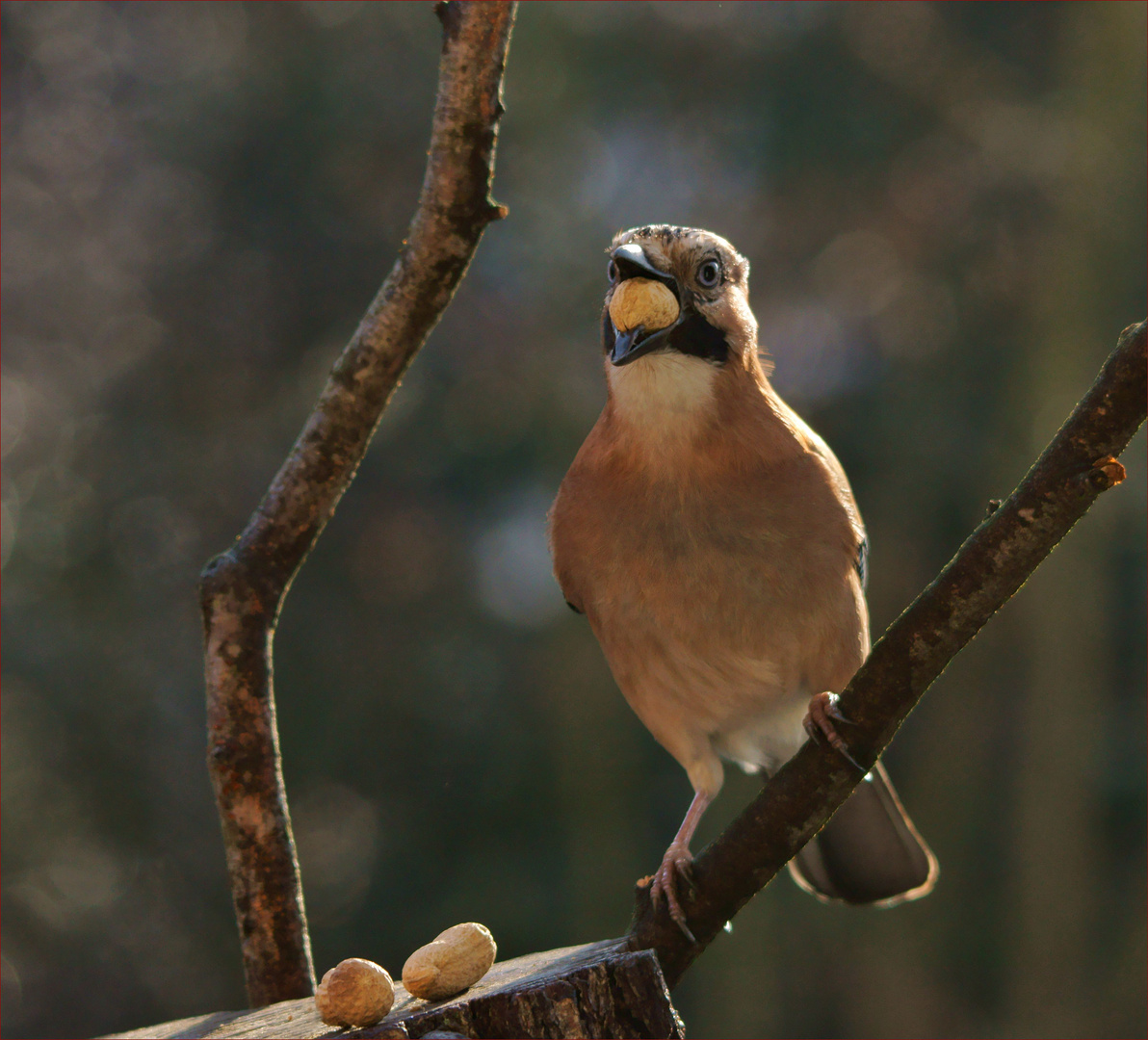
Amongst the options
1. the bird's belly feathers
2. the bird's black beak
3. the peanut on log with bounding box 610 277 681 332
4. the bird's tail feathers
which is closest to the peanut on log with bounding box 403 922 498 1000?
the bird's belly feathers

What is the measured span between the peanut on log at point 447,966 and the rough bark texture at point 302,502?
2.05 ft

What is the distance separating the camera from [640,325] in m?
2.33

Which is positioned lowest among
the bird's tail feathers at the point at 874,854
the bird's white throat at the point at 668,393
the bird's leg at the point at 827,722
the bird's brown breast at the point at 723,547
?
the bird's tail feathers at the point at 874,854

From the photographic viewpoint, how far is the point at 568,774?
7.19 metres

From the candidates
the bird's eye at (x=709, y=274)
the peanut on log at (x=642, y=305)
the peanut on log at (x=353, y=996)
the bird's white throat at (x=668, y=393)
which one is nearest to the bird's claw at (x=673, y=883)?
the peanut on log at (x=353, y=996)

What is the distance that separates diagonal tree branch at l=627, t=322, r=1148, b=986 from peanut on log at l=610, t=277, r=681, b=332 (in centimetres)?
83

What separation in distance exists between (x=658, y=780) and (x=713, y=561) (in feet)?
16.4

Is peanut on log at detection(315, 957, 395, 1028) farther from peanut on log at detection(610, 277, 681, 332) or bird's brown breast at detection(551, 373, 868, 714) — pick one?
peanut on log at detection(610, 277, 681, 332)

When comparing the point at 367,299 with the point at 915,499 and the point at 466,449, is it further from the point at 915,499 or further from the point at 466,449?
the point at 915,499

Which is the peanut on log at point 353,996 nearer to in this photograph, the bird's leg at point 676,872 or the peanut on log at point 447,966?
the peanut on log at point 447,966

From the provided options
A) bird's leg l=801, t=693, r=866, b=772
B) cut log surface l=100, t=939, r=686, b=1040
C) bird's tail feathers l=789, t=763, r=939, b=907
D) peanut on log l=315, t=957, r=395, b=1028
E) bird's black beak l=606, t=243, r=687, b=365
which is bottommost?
bird's tail feathers l=789, t=763, r=939, b=907

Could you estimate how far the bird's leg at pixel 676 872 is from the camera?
7.06 feet

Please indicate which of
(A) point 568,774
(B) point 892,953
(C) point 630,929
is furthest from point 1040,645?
(C) point 630,929

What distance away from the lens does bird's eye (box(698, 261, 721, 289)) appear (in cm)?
250
